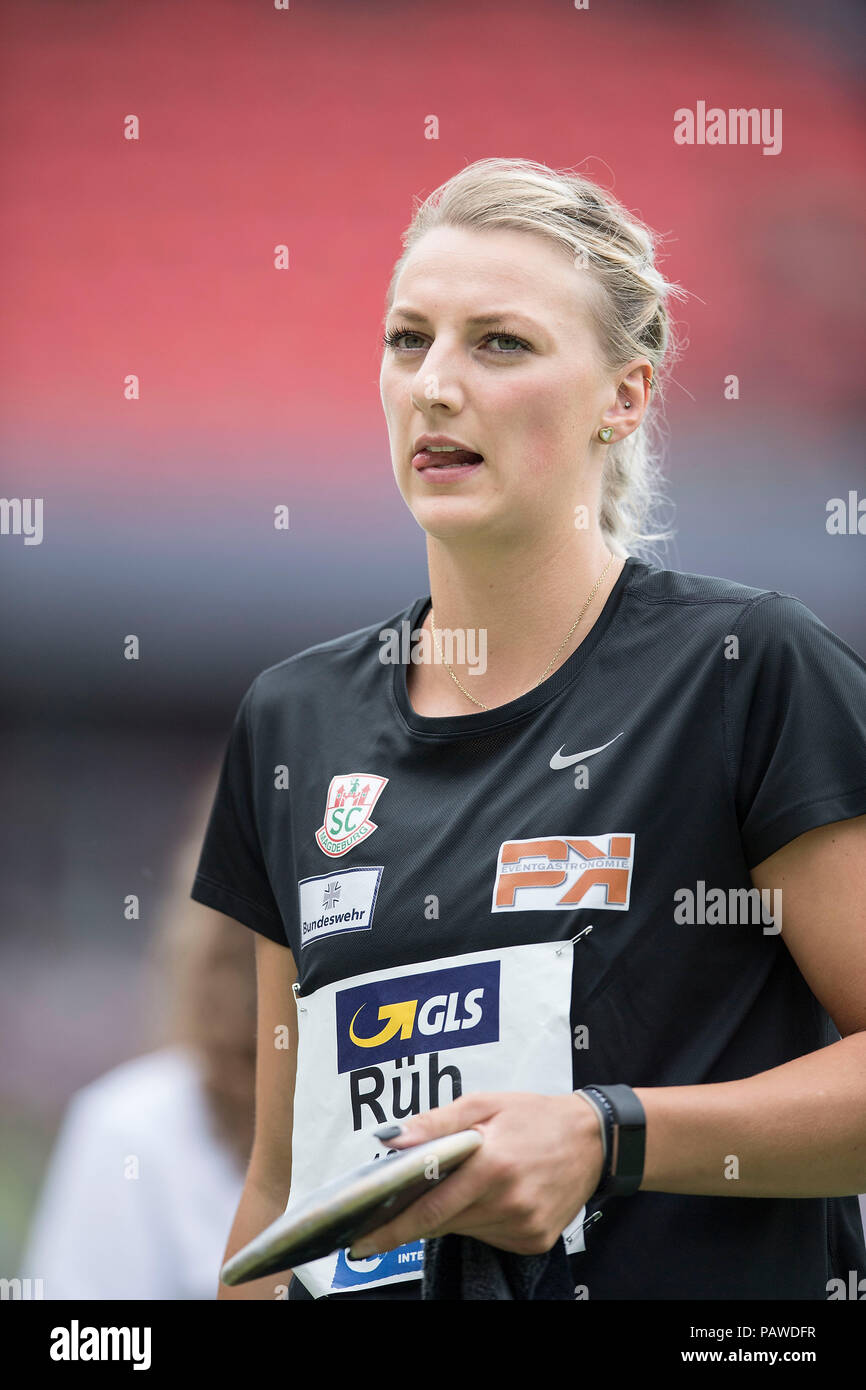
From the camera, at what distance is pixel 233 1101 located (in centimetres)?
226

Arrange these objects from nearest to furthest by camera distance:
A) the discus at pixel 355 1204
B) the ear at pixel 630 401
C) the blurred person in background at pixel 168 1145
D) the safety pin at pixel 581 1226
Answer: the discus at pixel 355 1204, the safety pin at pixel 581 1226, the ear at pixel 630 401, the blurred person in background at pixel 168 1145

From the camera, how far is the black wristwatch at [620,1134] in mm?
1136

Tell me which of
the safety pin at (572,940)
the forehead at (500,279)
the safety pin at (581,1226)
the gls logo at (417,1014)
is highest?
the forehead at (500,279)

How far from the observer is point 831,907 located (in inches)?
48.1

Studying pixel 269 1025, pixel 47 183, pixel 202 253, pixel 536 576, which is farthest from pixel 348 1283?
pixel 47 183

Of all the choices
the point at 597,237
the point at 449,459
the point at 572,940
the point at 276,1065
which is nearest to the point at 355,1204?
the point at 572,940

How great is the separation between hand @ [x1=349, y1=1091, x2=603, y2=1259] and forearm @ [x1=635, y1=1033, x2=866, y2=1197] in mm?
81

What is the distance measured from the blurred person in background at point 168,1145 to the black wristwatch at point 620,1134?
1168 mm

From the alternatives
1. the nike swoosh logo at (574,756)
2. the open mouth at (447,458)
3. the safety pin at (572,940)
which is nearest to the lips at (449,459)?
the open mouth at (447,458)

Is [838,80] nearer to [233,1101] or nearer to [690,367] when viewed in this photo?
[690,367]

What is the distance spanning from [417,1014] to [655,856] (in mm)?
284

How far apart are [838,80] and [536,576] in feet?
5.07

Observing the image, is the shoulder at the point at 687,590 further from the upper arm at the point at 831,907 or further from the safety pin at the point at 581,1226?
the safety pin at the point at 581,1226

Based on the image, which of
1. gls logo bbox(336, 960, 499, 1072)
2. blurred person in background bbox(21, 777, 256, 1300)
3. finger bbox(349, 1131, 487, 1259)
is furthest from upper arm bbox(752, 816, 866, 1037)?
blurred person in background bbox(21, 777, 256, 1300)
